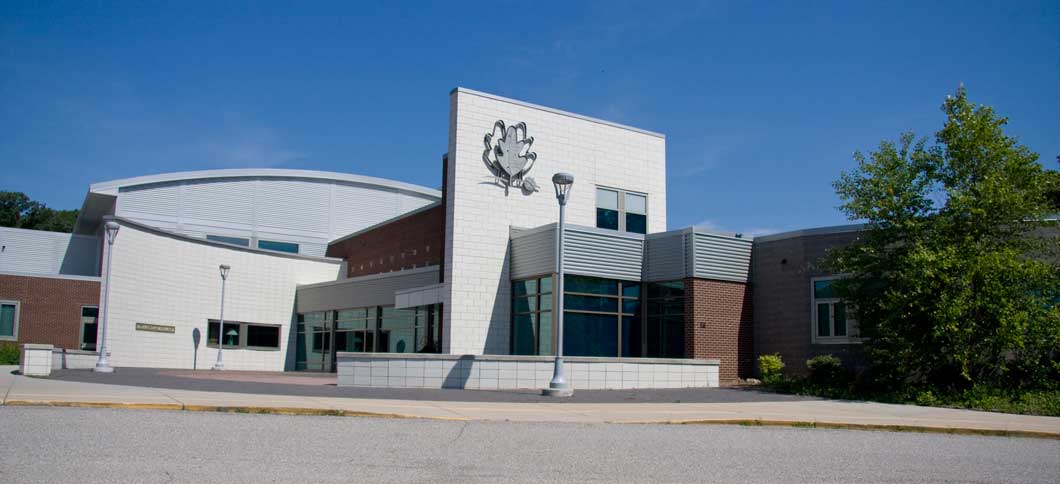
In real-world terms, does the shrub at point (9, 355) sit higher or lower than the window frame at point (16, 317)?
lower

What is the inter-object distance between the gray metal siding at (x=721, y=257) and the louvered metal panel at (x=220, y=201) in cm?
3171

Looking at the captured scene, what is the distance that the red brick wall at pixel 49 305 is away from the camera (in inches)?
1443

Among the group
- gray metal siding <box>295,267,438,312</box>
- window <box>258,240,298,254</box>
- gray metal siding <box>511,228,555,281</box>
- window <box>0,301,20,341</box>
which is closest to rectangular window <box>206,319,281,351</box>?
gray metal siding <box>295,267,438,312</box>

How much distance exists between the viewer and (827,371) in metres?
22.3

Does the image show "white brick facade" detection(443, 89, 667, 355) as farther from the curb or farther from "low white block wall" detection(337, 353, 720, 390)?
the curb

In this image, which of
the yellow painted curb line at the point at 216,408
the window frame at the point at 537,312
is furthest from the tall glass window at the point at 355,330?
the yellow painted curb line at the point at 216,408

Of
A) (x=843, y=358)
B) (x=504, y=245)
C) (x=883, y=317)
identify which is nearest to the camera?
(x=883, y=317)

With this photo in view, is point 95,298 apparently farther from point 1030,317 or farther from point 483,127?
point 1030,317

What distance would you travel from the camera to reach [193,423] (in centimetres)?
1130

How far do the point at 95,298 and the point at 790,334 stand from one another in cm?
2939

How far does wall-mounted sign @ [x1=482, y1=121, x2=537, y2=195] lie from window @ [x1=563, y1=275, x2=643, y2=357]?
3999 millimetres

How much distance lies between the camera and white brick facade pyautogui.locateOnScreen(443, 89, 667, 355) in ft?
88.2

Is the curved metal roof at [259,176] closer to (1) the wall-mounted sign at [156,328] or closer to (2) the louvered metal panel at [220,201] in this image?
(2) the louvered metal panel at [220,201]

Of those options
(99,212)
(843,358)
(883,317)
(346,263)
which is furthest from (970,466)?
(99,212)
